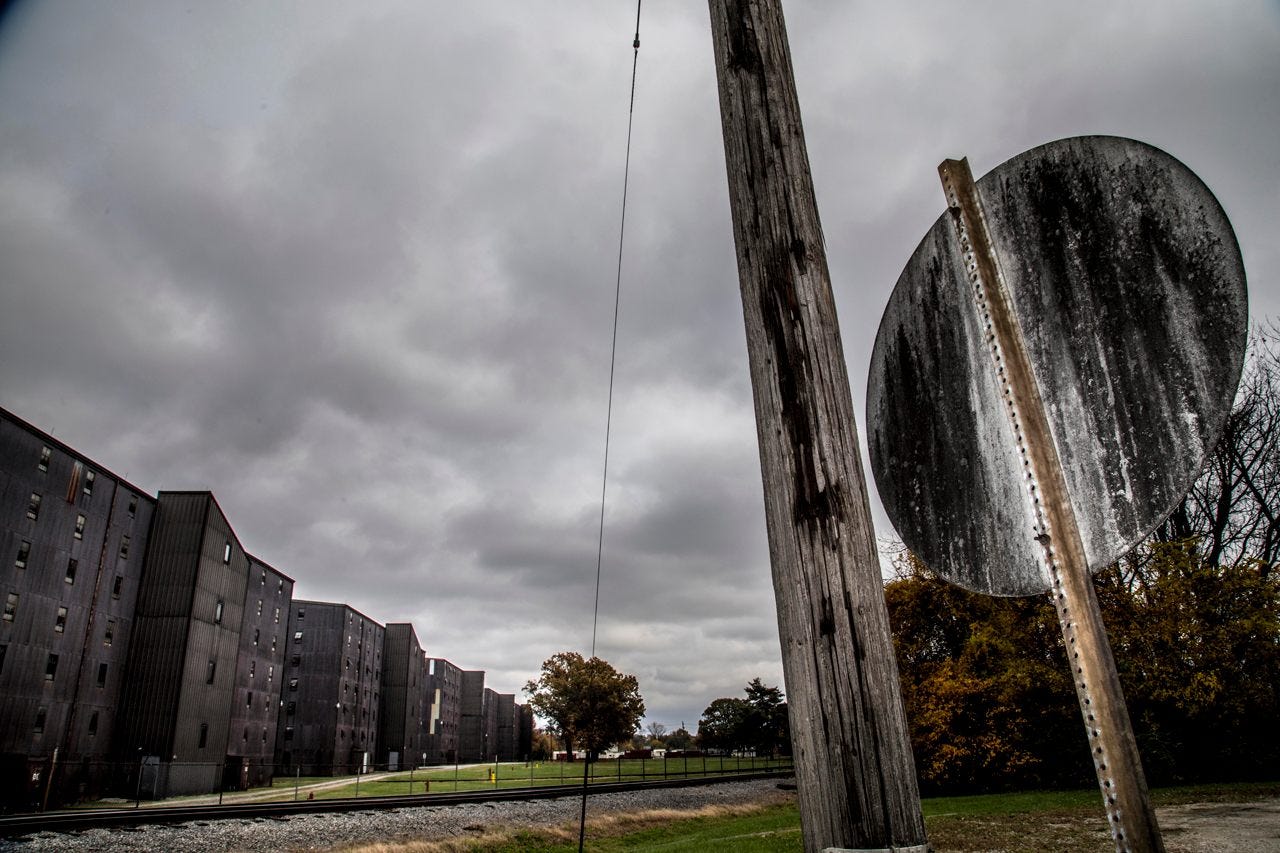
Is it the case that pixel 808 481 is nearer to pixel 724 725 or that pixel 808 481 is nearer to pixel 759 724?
pixel 759 724

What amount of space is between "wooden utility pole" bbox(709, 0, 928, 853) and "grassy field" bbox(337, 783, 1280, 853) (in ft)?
48.9

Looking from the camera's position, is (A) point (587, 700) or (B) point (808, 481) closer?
(B) point (808, 481)

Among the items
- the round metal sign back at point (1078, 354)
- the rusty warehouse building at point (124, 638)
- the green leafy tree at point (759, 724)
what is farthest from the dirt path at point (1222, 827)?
the green leafy tree at point (759, 724)

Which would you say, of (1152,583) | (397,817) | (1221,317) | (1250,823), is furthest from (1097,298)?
(1152,583)

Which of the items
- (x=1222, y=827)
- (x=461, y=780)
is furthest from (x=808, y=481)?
(x=461, y=780)

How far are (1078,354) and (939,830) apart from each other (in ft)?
60.3

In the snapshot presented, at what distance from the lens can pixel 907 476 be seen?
1938mm

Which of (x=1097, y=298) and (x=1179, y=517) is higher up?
(x=1179, y=517)

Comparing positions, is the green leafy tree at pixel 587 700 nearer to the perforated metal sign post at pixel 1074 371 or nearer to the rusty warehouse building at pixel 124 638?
the rusty warehouse building at pixel 124 638

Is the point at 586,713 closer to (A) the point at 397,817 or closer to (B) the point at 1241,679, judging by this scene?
(A) the point at 397,817

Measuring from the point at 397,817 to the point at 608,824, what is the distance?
6.17 meters

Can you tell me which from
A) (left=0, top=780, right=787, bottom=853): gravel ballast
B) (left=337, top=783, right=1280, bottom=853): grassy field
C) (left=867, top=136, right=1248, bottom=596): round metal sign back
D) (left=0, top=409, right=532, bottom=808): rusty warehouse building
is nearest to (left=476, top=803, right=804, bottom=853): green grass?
(left=337, top=783, right=1280, bottom=853): grassy field

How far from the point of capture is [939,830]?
53.6 ft

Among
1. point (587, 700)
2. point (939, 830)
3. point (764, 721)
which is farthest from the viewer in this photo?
point (764, 721)
